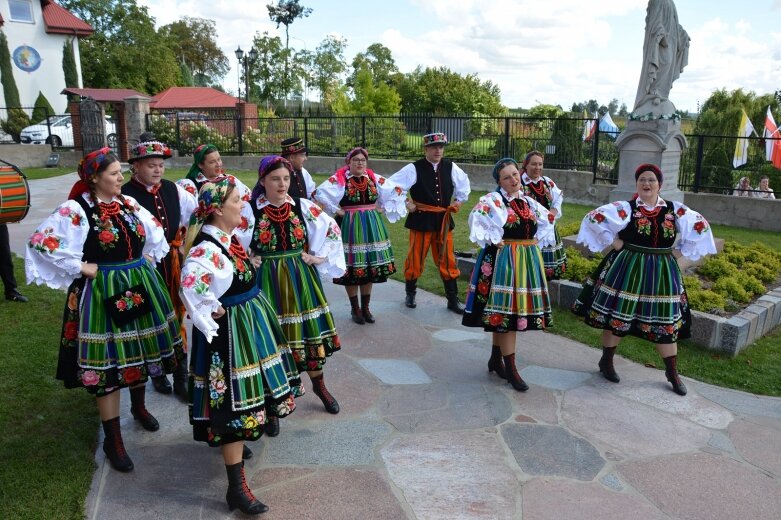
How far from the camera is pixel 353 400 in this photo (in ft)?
16.2

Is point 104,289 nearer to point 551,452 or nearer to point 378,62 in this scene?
point 551,452

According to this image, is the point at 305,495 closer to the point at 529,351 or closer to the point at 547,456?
the point at 547,456

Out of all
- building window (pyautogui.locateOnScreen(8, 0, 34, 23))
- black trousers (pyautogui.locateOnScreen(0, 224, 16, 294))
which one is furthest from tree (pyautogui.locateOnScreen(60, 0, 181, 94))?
black trousers (pyautogui.locateOnScreen(0, 224, 16, 294))

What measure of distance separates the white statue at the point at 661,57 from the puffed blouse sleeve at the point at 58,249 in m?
8.39

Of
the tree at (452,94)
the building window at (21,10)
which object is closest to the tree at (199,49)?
the building window at (21,10)

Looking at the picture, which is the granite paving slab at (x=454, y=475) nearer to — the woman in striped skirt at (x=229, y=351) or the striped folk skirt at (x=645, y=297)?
the woman in striped skirt at (x=229, y=351)

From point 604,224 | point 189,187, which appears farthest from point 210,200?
point 604,224

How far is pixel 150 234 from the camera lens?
419 cm

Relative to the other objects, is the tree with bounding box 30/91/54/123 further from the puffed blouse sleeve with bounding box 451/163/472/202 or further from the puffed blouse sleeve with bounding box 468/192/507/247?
the puffed blouse sleeve with bounding box 468/192/507/247

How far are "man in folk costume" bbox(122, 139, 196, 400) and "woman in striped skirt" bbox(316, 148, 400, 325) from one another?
68.7 inches

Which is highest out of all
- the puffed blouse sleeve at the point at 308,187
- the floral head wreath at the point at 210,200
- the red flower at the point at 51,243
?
the floral head wreath at the point at 210,200

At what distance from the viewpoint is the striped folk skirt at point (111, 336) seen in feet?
12.6

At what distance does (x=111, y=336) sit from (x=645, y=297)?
3.88 m

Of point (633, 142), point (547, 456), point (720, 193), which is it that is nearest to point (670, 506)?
point (547, 456)
